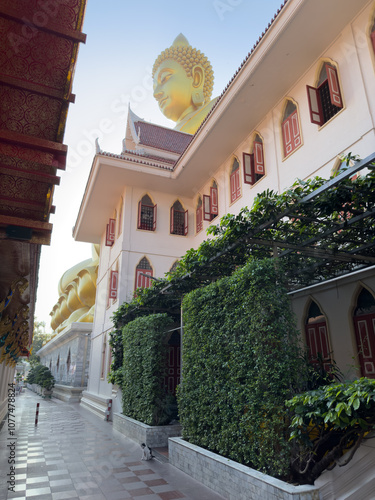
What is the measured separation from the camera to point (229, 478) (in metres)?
5.25

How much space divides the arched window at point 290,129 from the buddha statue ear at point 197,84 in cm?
2124

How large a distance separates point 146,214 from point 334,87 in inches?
385

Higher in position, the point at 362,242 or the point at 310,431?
the point at 362,242

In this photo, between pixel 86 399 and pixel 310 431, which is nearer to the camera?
pixel 310 431

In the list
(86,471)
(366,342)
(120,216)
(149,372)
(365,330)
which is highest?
(120,216)

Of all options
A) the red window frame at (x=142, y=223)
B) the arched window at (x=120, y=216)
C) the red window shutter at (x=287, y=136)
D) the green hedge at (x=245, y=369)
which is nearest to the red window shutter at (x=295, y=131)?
the red window shutter at (x=287, y=136)

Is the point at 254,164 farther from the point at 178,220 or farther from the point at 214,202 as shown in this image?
the point at 178,220

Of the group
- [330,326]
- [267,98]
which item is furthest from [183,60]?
[330,326]

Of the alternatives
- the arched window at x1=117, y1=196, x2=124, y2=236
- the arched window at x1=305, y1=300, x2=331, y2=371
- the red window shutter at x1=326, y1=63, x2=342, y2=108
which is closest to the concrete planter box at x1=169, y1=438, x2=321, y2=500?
the arched window at x1=305, y1=300, x2=331, y2=371

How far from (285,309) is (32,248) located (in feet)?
11.2

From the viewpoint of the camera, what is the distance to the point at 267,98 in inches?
435

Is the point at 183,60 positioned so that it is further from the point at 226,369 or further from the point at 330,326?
the point at 226,369

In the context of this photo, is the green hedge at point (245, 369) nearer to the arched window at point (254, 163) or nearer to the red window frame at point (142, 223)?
the arched window at point (254, 163)

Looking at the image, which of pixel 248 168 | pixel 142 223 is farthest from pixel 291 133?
pixel 142 223
